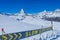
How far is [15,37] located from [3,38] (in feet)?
5.86

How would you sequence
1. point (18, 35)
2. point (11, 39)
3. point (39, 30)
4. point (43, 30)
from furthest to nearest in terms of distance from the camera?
point (43, 30) < point (39, 30) < point (18, 35) < point (11, 39)

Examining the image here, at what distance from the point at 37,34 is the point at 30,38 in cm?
198

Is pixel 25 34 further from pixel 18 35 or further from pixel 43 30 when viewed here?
pixel 43 30

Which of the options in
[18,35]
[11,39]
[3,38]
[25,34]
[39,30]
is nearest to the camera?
[3,38]

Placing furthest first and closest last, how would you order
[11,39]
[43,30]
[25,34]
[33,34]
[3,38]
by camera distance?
[43,30]
[33,34]
[25,34]
[11,39]
[3,38]

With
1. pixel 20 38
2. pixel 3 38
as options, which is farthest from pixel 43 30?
pixel 3 38

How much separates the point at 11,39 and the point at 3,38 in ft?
3.92

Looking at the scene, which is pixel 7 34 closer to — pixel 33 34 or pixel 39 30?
pixel 33 34

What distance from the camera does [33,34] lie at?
15.8 meters

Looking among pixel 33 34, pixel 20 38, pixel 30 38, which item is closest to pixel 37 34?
pixel 33 34

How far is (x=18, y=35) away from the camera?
13.3 m

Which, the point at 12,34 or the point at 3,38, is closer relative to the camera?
the point at 3,38

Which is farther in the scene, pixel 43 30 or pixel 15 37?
pixel 43 30

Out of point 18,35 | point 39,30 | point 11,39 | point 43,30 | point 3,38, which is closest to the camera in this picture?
point 3,38
